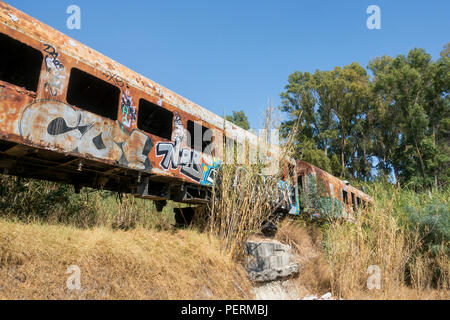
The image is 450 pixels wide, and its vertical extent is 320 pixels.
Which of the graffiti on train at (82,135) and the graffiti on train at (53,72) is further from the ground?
the graffiti on train at (53,72)

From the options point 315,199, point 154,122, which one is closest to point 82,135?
point 154,122

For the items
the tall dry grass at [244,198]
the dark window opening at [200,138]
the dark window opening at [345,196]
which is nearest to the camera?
the tall dry grass at [244,198]

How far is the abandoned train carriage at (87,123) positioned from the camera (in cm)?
411

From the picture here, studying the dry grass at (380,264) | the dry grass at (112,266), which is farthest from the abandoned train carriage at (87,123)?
the dry grass at (380,264)

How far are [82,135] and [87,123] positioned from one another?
206mm

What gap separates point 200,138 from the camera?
273 inches

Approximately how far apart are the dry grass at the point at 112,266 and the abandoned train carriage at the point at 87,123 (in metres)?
1.14

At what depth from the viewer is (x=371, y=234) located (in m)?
5.00

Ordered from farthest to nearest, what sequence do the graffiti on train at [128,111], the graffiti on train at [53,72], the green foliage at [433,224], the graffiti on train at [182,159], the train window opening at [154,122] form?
1. the train window opening at [154,122]
2. the graffiti on train at [182,159]
3. the green foliage at [433,224]
4. the graffiti on train at [128,111]
5. the graffiti on train at [53,72]

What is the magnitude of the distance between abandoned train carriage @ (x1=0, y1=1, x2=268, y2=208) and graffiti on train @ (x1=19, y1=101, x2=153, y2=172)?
0.5 inches

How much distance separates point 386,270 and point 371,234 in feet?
1.95
